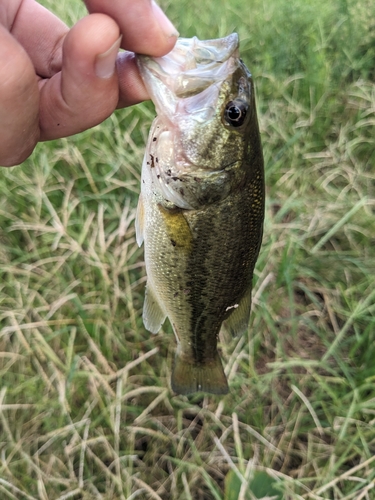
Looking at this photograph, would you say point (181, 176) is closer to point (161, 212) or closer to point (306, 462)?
point (161, 212)

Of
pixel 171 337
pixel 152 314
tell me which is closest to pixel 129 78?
pixel 152 314

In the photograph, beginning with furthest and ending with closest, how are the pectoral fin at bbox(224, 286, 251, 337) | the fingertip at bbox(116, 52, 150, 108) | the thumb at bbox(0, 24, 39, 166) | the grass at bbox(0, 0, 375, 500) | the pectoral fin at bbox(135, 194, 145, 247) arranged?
the grass at bbox(0, 0, 375, 500), the pectoral fin at bbox(224, 286, 251, 337), the pectoral fin at bbox(135, 194, 145, 247), the fingertip at bbox(116, 52, 150, 108), the thumb at bbox(0, 24, 39, 166)

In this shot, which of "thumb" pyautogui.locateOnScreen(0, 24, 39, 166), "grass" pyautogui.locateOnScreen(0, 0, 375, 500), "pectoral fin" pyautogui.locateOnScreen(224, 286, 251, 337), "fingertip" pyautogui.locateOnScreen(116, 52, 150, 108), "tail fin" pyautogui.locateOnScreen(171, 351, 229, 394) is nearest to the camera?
"thumb" pyautogui.locateOnScreen(0, 24, 39, 166)

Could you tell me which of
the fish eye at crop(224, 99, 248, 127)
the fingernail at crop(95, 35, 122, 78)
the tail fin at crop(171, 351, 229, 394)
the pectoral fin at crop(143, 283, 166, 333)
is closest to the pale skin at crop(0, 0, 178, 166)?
the fingernail at crop(95, 35, 122, 78)

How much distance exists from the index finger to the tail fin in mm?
1180

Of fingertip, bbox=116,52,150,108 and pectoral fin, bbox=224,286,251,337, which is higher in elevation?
fingertip, bbox=116,52,150,108

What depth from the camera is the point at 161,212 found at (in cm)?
138

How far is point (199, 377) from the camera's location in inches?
68.2

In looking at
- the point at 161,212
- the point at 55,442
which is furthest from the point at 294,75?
the point at 55,442

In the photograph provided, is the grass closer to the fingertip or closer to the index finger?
the fingertip

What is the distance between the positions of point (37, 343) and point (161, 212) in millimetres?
1244

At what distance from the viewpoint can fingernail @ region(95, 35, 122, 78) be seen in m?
1.06

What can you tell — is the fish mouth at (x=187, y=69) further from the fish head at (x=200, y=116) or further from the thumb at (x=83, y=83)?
the thumb at (x=83, y=83)

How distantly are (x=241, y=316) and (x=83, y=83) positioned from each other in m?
0.99
